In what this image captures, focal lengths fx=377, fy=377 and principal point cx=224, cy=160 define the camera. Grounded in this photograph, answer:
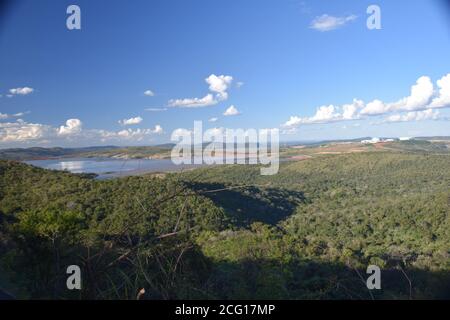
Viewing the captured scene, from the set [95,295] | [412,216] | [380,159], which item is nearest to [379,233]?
[412,216]

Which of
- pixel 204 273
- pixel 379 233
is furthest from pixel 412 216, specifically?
pixel 204 273

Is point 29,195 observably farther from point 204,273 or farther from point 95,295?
point 95,295
